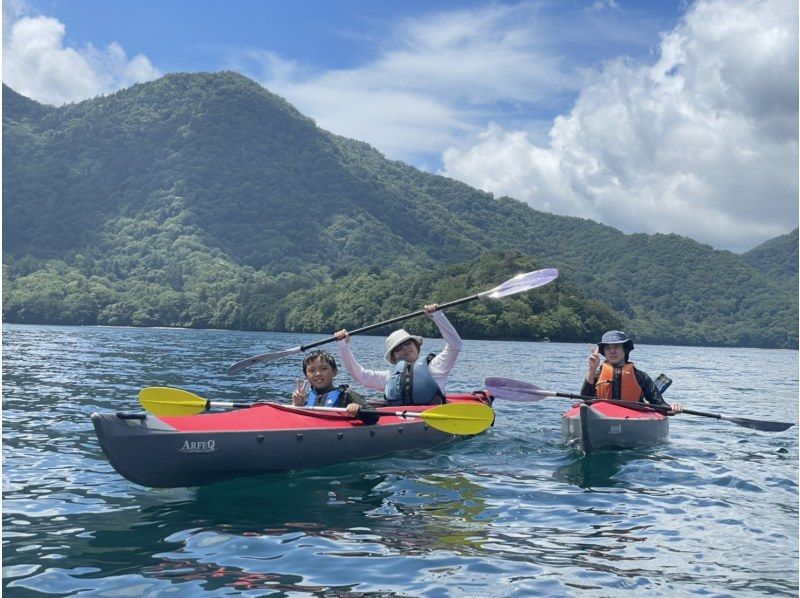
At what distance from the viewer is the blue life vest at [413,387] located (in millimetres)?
9953

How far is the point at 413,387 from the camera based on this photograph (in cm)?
995

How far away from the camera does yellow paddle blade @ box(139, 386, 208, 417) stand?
28.7ft

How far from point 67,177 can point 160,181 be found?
19.4 metres

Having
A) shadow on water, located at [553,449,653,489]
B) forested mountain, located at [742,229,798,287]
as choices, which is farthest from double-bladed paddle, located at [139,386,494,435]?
forested mountain, located at [742,229,798,287]

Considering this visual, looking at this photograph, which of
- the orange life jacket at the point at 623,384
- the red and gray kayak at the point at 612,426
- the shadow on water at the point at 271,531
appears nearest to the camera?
the shadow on water at the point at 271,531

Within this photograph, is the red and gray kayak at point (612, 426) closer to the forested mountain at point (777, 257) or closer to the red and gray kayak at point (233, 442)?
the red and gray kayak at point (233, 442)

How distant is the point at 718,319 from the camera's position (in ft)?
363

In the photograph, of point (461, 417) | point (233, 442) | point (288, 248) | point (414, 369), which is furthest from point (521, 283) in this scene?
point (288, 248)

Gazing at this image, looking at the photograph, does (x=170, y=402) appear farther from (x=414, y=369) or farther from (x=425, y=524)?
(x=425, y=524)

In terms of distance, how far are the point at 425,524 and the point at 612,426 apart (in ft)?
13.7

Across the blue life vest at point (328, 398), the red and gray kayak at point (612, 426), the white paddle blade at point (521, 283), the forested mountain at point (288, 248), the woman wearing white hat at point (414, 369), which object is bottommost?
the red and gray kayak at point (612, 426)

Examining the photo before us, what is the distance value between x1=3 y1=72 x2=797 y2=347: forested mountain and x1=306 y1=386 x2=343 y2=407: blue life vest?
205ft

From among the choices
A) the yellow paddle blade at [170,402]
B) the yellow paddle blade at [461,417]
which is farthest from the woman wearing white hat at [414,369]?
the yellow paddle blade at [170,402]

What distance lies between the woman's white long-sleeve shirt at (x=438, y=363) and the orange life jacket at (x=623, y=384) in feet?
7.33
